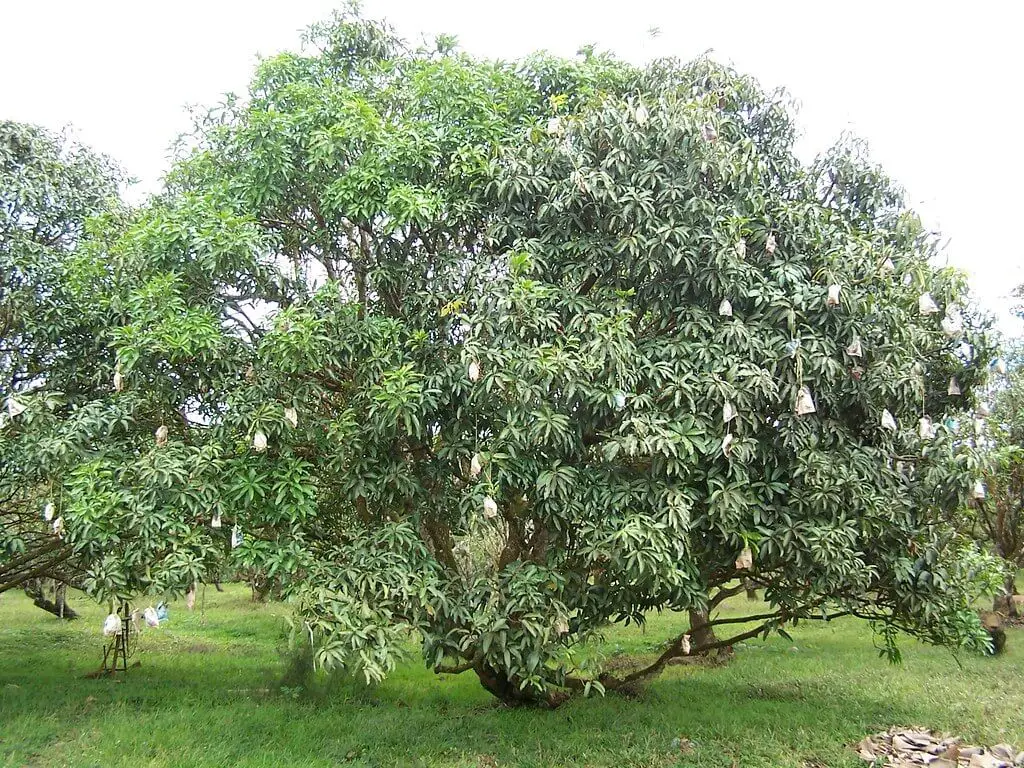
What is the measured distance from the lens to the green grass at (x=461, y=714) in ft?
19.3

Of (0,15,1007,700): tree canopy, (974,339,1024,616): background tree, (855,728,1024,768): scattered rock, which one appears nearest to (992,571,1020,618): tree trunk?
(974,339,1024,616): background tree

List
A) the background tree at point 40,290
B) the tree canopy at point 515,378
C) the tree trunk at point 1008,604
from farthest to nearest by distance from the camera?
the tree trunk at point 1008,604 → the background tree at point 40,290 → the tree canopy at point 515,378

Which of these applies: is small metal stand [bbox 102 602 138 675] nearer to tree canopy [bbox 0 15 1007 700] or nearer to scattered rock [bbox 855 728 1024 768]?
tree canopy [bbox 0 15 1007 700]

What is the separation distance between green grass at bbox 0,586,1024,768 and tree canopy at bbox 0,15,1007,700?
1.31 metres

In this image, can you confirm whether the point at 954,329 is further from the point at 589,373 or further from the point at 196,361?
the point at 196,361

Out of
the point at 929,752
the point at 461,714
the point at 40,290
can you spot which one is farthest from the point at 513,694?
the point at 40,290

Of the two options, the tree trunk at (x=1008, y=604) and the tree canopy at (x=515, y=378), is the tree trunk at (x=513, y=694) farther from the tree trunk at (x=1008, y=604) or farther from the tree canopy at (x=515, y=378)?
the tree trunk at (x=1008, y=604)

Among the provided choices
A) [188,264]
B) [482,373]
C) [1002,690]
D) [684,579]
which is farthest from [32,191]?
[1002,690]

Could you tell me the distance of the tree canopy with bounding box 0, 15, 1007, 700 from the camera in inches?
179

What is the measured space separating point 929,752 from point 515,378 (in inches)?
172

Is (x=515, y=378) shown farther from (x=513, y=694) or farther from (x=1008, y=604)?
(x=1008, y=604)

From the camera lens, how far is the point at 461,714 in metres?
7.03

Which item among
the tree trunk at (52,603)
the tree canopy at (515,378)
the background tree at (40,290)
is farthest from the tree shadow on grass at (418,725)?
the tree trunk at (52,603)

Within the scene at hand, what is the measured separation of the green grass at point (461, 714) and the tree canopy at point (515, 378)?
51.7 inches
